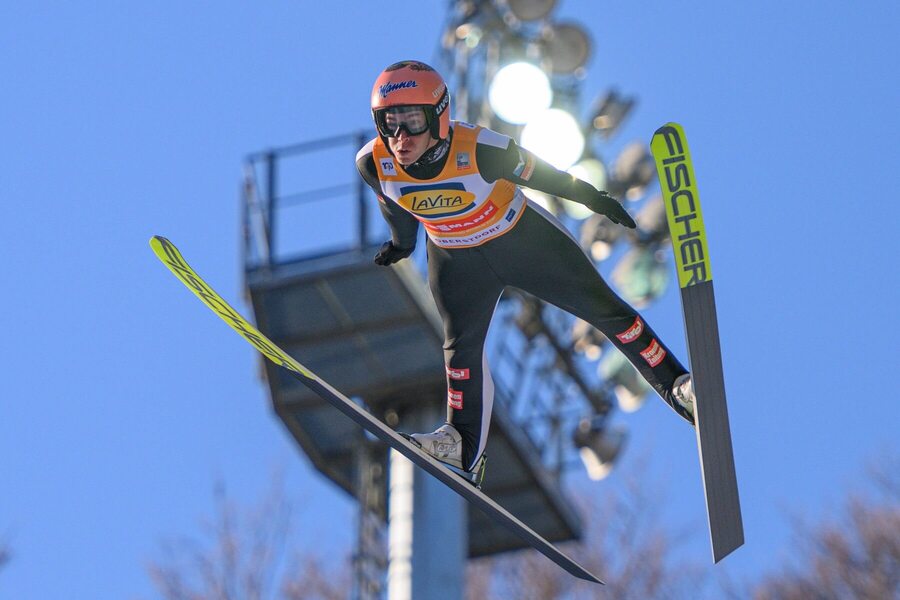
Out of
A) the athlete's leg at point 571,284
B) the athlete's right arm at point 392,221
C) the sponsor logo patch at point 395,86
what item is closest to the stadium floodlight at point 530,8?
→ the athlete's right arm at point 392,221

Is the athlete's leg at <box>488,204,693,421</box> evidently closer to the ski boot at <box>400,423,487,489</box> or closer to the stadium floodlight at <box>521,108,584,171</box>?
the ski boot at <box>400,423,487,489</box>

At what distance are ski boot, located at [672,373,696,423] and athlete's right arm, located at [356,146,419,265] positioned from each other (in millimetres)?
1192

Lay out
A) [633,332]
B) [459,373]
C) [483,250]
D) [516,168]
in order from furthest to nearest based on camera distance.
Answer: [459,373] → [633,332] → [483,250] → [516,168]

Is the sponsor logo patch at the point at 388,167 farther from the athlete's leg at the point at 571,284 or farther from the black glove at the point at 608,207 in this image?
the black glove at the point at 608,207

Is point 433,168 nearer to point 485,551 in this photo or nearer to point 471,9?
point 471,9

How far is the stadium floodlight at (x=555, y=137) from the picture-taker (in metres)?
12.8

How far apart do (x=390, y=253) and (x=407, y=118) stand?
85 centimetres

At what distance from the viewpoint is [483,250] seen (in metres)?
5.69

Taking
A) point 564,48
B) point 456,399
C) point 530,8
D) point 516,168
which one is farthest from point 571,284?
point 564,48

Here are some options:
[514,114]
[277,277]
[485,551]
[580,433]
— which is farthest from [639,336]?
[485,551]

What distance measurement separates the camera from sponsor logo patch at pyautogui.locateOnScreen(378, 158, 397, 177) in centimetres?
547

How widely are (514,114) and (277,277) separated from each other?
8.53ft

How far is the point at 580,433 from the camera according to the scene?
1394 centimetres

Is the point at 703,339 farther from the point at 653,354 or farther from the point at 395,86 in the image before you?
the point at 395,86
